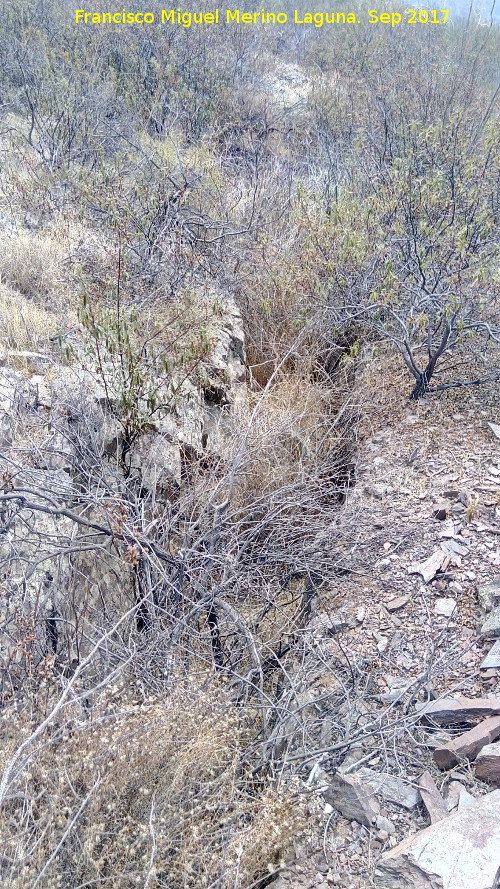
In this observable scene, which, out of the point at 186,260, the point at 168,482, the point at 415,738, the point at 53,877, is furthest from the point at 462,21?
the point at 53,877

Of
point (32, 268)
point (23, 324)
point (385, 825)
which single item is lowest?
point (385, 825)

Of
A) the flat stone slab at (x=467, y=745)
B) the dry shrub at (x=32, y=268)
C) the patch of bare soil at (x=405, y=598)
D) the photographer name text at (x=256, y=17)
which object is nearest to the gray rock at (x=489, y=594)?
the patch of bare soil at (x=405, y=598)

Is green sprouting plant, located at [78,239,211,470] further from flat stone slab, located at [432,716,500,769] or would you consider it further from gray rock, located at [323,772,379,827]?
flat stone slab, located at [432,716,500,769]

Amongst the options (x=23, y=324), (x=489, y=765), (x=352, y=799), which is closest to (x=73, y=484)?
(x=23, y=324)

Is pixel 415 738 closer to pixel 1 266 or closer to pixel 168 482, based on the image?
pixel 168 482

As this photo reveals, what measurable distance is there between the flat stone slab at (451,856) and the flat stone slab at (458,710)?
38 centimetres

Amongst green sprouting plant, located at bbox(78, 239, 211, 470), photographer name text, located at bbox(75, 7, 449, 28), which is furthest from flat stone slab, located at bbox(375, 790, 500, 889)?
photographer name text, located at bbox(75, 7, 449, 28)

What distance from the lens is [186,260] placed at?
4.96 meters

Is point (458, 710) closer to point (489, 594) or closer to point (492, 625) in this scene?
point (492, 625)

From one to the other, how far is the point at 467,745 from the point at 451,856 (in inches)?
17.4

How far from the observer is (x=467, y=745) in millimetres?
2285

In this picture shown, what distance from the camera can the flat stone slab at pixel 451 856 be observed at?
6.09 feet

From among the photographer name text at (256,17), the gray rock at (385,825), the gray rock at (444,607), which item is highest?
the photographer name text at (256,17)

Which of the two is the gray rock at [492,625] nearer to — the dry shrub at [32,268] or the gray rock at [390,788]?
the gray rock at [390,788]
